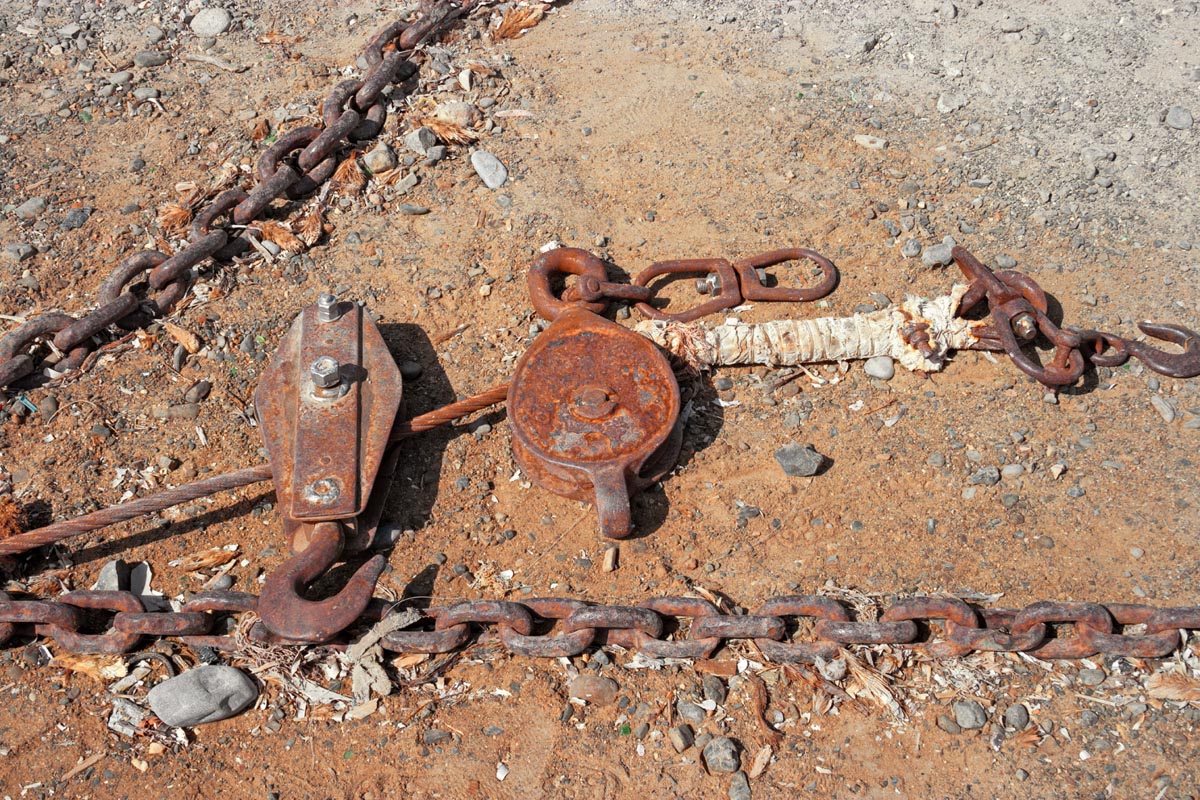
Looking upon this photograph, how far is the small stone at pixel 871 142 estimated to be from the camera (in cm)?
491

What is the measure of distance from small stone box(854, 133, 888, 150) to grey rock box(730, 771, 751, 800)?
3.34 meters

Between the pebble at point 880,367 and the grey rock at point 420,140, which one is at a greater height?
the grey rock at point 420,140

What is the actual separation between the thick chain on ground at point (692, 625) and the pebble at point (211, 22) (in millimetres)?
3994

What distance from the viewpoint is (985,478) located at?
12.3 ft

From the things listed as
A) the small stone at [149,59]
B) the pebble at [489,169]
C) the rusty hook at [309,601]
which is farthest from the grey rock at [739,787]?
the small stone at [149,59]

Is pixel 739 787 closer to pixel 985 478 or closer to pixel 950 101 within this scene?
pixel 985 478

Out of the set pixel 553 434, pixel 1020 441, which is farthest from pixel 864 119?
pixel 553 434

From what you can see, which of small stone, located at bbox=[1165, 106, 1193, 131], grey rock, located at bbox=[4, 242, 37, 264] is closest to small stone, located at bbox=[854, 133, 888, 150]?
small stone, located at bbox=[1165, 106, 1193, 131]

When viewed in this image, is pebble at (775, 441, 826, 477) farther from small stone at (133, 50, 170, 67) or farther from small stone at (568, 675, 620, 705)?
small stone at (133, 50, 170, 67)

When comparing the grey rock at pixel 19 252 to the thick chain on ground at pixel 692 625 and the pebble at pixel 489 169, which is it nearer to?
the thick chain on ground at pixel 692 625

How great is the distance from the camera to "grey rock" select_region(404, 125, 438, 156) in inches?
193

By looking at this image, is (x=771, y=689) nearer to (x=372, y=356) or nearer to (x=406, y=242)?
(x=372, y=356)

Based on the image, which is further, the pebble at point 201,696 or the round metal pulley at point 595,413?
the round metal pulley at point 595,413

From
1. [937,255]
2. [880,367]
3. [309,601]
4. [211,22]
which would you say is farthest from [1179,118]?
[211,22]
